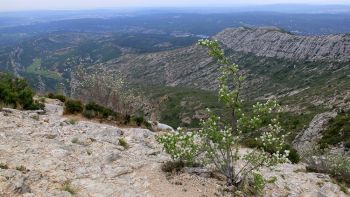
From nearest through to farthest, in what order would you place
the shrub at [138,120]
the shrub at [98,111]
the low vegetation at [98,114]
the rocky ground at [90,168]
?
the rocky ground at [90,168] < the low vegetation at [98,114] < the shrub at [98,111] < the shrub at [138,120]

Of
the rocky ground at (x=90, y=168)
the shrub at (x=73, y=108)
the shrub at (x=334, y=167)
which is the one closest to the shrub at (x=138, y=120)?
the shrub at (x=73, y=108)

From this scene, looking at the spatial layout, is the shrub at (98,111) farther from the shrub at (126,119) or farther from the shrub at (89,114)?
the shrub at (126,119)

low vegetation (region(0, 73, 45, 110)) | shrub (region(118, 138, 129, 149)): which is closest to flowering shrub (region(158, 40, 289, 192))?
shrub (region(118, 138, 129, 149))

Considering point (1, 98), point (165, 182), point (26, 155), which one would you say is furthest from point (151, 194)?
point (1, 98)

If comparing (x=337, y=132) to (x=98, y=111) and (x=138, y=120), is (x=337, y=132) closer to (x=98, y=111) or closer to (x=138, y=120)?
(x=138, y=120)

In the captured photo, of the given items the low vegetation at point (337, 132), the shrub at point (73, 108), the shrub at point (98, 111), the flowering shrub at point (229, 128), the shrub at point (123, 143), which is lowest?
the low vegetation at point (337, 132)

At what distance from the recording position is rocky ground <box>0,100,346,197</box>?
1433 cm

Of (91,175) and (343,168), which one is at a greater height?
(91,175)

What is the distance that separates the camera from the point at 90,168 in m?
16.1

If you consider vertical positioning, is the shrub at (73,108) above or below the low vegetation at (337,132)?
above

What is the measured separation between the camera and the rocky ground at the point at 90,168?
14328 millimetres

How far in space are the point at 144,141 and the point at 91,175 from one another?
6.35 metres

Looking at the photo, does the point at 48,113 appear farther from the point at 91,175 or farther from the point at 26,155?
the point at 91,175

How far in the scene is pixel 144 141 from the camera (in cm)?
2164
